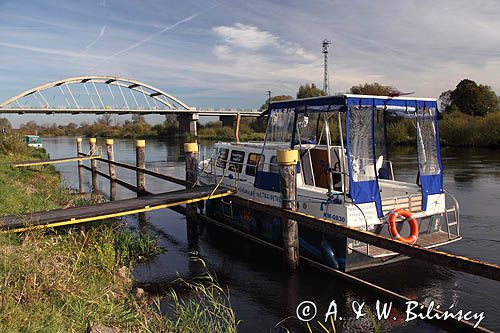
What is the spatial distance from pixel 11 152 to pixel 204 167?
21236mm

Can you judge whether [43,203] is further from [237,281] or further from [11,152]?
[11,152]

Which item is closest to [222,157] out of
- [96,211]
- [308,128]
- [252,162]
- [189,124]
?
[252,162]

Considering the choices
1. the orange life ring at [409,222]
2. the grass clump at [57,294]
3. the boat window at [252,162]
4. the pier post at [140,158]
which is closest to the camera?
the grass clump at [57,294]

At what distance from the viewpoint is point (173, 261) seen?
441 inches

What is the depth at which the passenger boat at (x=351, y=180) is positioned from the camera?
9.03m

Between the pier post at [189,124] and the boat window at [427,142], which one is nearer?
the boat window at [427,142]

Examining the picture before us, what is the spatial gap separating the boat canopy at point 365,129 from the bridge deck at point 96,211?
281 cm

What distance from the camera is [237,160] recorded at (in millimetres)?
13312

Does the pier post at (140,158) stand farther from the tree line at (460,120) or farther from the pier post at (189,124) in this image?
the pier post at (189,124)

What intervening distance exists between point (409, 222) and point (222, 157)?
23.1 feet

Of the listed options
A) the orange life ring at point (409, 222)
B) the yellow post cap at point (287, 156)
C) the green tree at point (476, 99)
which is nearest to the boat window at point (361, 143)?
the orange life ring at point (409, 222)

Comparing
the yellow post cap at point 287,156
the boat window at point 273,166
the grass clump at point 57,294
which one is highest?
the yellow post cap at point 287,156

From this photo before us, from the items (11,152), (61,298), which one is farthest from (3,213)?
(11,152)

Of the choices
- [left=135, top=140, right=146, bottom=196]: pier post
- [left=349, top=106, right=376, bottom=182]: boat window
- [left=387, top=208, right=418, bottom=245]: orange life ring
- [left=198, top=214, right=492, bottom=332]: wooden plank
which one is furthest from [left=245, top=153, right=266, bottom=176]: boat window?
[left=135, top=140, right=146, bottom=196]: pier post
